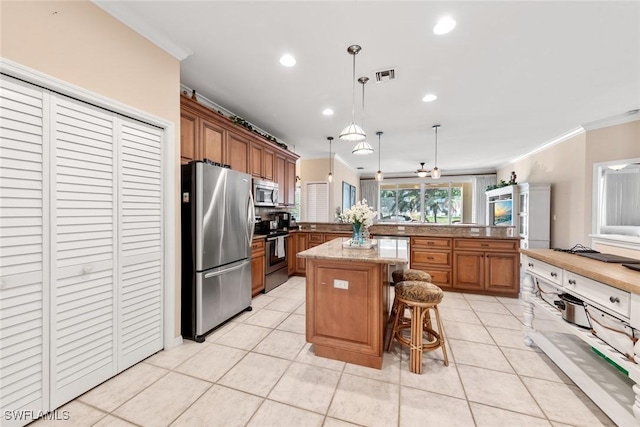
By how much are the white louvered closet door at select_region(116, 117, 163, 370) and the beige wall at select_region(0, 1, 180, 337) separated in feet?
0.54

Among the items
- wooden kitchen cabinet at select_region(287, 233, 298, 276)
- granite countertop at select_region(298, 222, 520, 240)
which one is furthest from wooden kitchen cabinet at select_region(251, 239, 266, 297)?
granite countertop at select_region(298, 222, 520, 240)

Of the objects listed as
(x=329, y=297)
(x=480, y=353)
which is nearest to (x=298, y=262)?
(x=329, y=297)

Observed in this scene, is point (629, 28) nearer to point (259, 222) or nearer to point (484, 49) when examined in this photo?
point (484, 49)

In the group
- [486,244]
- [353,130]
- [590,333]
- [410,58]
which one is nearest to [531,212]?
[486,244]

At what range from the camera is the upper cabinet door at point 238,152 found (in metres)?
3.36

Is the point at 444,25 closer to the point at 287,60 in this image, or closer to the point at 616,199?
the point at 287,60

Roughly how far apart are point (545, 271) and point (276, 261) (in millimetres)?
3429

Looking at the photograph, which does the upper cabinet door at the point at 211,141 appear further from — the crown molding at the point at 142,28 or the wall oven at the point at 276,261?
the wall oven at the point at 276,261

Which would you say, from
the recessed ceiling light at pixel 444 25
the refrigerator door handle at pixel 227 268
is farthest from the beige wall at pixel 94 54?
the recessed ceiling light at pixel 444 25

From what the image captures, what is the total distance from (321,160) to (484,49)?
4.72 meters

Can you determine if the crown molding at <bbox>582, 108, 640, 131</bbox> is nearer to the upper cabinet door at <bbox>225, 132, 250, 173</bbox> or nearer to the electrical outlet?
the electrical outlet

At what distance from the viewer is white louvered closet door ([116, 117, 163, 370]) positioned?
198 centimetres

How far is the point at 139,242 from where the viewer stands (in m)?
2.09

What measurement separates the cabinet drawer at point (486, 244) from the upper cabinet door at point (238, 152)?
3579 millimetres
